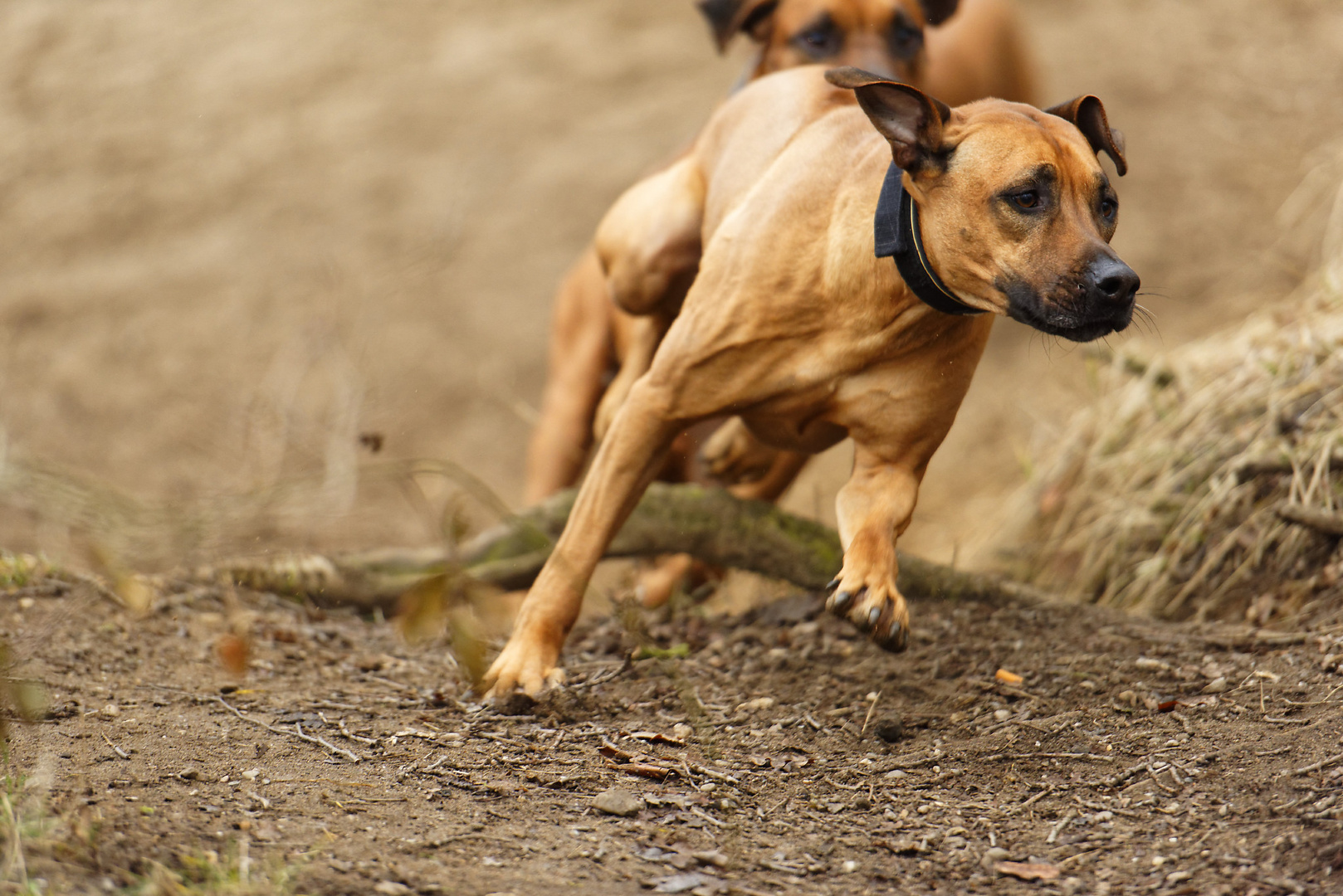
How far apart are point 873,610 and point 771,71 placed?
8.82 feet

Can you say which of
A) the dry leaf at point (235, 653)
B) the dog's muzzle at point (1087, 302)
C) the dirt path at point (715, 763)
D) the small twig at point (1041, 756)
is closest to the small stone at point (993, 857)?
the dirt path at point (715, 763)

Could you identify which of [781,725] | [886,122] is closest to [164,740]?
[781,725]

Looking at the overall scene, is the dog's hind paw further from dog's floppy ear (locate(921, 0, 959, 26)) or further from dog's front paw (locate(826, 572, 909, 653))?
dog's floppy ear (locate(921, 0, 959, 26))

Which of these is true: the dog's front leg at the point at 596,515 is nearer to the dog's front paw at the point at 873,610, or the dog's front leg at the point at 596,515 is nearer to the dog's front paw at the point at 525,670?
the dog's front paw at the point at 525,670

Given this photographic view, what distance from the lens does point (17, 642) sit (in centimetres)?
289

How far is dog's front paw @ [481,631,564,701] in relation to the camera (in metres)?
3.15

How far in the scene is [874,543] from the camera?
3.04 metres

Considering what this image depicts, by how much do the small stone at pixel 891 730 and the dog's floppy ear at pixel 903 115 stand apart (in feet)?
4.26

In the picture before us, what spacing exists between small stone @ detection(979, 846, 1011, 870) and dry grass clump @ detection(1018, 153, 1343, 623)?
67.3 inches

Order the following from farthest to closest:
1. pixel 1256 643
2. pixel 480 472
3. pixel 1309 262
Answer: pixel 480 472 → pixel 1309 262 → pixel 1256 643

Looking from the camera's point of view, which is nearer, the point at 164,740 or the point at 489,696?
the point at 164,740

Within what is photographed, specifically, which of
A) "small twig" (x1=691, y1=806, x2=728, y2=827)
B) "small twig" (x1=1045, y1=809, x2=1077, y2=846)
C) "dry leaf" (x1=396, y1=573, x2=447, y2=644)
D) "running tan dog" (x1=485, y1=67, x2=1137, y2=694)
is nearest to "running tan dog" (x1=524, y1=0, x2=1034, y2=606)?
"running tan dog" (x1=485, y1=67, x2=1137, y2=694)

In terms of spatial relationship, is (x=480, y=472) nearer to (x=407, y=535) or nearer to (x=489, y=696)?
(x=407, y=535)

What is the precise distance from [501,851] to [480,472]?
17.3 feet
